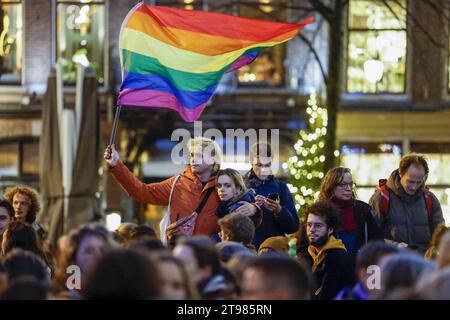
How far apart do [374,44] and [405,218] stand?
13.4 m

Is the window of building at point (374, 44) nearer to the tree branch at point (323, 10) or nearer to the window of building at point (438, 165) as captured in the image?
the window of building at point (438, 165)

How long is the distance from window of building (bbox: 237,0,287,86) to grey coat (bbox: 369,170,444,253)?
1289 centimetres

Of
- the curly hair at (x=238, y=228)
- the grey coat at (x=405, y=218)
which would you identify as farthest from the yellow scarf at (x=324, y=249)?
the grey coat at (x=405, y=218)

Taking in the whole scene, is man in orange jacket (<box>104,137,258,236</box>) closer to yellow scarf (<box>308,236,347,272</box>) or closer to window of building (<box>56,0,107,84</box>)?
yellow scarf (<box>308,236,347,272</box>)

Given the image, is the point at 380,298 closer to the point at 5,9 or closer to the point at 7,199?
the point at 7,199

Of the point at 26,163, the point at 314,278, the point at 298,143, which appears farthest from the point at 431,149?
the point at 314,278

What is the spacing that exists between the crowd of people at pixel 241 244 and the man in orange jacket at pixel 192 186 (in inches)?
0.4

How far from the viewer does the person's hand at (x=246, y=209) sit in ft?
33.6

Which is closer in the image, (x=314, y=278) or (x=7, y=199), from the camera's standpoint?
(x=314, y=278)

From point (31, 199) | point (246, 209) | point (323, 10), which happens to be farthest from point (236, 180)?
point (323, 10)

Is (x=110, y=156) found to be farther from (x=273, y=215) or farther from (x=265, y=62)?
(x=265, y=62)

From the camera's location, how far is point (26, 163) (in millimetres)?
24062

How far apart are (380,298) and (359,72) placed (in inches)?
725

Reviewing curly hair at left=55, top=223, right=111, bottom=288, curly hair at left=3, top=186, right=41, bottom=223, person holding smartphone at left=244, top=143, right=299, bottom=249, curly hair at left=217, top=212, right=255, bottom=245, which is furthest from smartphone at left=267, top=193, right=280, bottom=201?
curly hair at left=55, top=223, right=111, bottom=288
